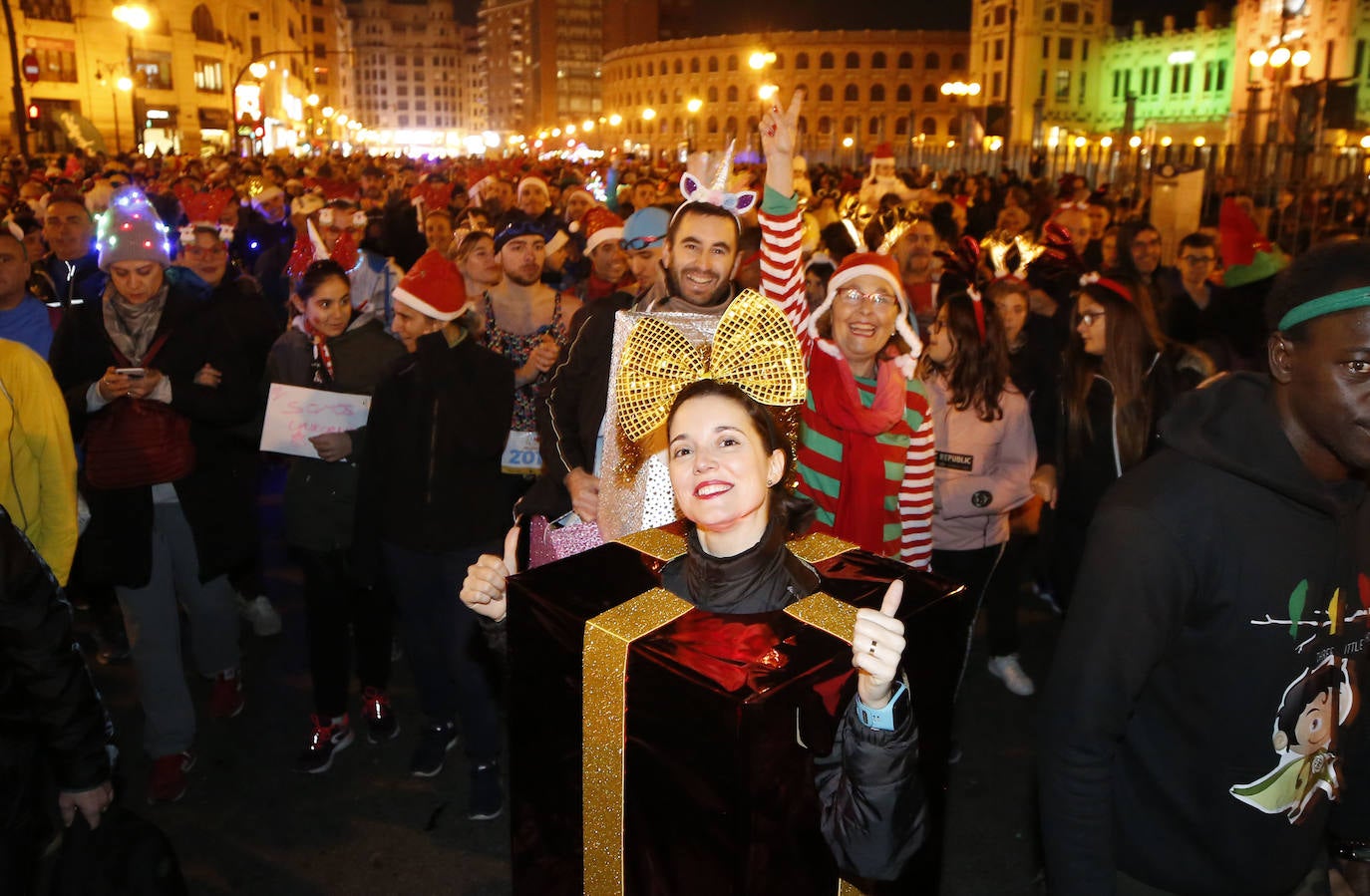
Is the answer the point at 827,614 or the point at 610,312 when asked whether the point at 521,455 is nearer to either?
the point at 610,312

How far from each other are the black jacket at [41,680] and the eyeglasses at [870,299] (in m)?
2.85

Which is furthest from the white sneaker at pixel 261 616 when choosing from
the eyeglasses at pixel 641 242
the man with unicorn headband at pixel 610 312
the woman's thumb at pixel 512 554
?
the woman's thumb at pixel 512 554

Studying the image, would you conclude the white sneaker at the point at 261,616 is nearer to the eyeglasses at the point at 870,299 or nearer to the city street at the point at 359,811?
the city street at the point at 359,811

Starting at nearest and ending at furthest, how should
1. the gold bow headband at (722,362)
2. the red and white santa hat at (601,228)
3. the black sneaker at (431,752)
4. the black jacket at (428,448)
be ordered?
1. the gold bow headband at (722,362)
2. the black jacket at (428,448)
3. the black sneaker at (431,752)
4. the red and white santa hat at (601,228)

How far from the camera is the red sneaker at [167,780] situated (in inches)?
179

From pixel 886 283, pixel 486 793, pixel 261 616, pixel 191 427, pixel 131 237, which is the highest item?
pixel 131 237

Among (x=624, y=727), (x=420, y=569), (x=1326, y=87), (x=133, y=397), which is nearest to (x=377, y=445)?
(x=420, y=569)

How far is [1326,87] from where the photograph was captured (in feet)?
54.4

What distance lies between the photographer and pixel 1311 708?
6.91 feet

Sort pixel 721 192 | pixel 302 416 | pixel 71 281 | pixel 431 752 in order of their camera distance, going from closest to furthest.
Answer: pixel 721 192 < pixel 302 416 < pixel 431 752 < pixel 71 281

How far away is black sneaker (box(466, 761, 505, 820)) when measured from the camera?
450 cm

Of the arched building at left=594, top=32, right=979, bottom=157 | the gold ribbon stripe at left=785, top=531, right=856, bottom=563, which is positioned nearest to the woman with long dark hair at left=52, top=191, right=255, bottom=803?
the gold ribbon stripe at left=785, top=531, right=856, bottom=563

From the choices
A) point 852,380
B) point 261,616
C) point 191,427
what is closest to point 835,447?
point 852,380

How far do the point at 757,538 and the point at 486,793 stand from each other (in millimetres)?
2693
